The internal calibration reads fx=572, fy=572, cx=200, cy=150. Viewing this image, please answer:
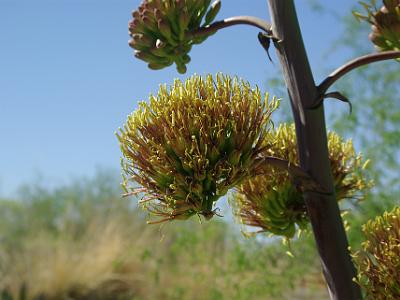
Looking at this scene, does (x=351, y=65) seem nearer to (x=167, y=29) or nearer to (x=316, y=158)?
(x=316, y=158)

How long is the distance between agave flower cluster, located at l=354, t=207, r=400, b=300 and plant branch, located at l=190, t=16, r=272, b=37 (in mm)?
463

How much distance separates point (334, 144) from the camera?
1.44 m

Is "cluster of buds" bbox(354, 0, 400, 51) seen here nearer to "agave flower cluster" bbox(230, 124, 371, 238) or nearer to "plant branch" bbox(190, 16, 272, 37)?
"plant branch" bbox(190, 16, 272, 37)

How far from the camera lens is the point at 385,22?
108cm

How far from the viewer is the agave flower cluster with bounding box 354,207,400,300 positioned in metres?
1.08

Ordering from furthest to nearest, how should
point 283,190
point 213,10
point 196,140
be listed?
1. point 283,190
2. point 213,10
3. point 196,140

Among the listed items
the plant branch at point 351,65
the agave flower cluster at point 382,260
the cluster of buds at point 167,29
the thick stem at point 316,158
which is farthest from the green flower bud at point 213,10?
the agave flower cluster at point 382,260

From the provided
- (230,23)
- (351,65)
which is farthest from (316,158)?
(230,23)

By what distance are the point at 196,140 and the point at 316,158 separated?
233 mm

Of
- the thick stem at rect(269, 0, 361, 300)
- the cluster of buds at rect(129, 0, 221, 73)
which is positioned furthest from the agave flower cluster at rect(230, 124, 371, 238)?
the cluster of buds at rect(129, 0, 221, 73)

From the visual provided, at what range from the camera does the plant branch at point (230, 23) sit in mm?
1151

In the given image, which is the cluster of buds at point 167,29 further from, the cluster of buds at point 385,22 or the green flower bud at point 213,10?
the cluster of buds at point 385,22

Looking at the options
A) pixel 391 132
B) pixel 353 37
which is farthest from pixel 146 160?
pixel 353 37

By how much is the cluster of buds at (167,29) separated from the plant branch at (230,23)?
0.02 m
